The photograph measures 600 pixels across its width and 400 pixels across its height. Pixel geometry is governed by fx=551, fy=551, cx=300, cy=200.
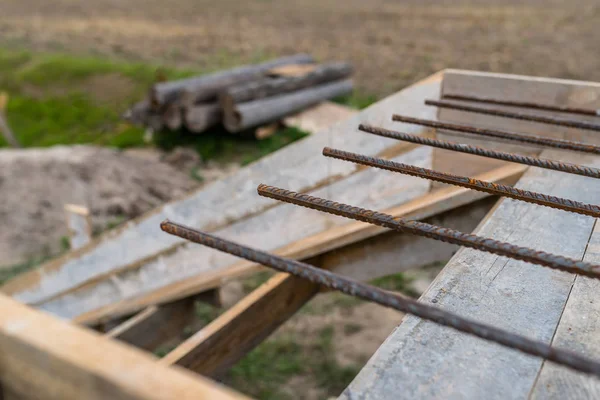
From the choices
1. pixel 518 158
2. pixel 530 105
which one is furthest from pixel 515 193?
pixel 530 105

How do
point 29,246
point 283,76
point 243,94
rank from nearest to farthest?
point 29,246 → point 243,94 → point 283,76

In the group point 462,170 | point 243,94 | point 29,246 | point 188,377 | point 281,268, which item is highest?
point 188,377

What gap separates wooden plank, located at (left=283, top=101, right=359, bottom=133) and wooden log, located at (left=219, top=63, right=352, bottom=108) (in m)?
0.42

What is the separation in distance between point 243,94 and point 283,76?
1.17 m

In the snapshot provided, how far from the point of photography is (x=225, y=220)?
10.3ft

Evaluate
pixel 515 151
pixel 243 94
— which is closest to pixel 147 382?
pixel 515 151

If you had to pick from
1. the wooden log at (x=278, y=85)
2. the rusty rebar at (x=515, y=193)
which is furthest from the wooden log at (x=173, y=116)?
the rusty rebar at (x=515, y=193)

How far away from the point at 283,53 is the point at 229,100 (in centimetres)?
395

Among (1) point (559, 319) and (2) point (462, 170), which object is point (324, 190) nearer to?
(2) point (462, 170)

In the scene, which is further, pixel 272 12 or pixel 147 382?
pixel 272 12

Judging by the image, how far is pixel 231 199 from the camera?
122 inches

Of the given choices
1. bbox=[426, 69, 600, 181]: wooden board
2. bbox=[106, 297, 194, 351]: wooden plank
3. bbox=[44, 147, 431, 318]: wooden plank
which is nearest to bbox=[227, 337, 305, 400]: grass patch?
bbox=[106, 297, 194, 351]: wooden plank

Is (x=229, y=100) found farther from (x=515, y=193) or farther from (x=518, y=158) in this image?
(x=515, y=193)

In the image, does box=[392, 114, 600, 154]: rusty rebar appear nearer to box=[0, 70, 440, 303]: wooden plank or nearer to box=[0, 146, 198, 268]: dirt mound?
box=[0, 70, 440, 303]: wooden plank
